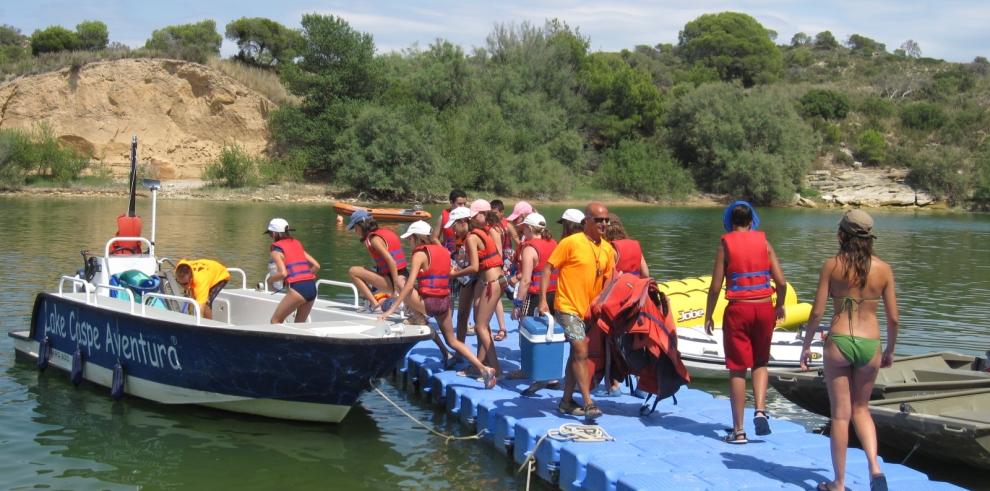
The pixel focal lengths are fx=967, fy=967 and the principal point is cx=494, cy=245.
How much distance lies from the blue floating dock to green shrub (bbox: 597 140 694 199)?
56.6 metres

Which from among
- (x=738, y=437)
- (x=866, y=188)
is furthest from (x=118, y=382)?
(x=866, y=188)

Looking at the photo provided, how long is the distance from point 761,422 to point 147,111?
185ft

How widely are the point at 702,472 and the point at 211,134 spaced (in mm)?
56779

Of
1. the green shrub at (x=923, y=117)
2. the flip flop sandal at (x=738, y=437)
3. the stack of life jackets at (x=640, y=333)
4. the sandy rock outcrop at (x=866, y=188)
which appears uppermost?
the green shrub at (x=923, y=117)

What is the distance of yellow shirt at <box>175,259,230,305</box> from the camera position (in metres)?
10.7

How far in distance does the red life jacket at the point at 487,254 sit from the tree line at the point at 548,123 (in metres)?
43.8

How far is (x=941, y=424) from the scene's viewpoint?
8.41 m

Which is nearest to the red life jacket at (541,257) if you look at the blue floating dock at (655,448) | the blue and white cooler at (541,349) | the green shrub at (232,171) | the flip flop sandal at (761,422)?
the blue and white cooler at (541,349)

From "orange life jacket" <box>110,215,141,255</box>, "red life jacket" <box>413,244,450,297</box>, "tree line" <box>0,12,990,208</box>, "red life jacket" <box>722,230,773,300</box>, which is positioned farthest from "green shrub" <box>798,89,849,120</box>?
"red life jacket" <box>722,230,773,300</box>

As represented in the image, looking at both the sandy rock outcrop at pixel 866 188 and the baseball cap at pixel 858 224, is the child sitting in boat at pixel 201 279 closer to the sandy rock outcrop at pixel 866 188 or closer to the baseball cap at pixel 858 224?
the baseball cap at pixel 858 224

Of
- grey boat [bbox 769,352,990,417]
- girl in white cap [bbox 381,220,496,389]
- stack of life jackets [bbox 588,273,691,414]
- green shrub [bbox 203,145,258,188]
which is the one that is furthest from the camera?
green shrub [bbox 203,145,258,188]

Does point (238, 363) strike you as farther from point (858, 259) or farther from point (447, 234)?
point (858, 259)

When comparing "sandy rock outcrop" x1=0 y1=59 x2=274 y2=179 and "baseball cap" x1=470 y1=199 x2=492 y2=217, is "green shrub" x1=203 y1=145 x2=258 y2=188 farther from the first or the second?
"baseball cap" x1=470 y1=199 x2=492 y2=217

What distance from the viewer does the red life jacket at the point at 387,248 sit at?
10492 millimetres
